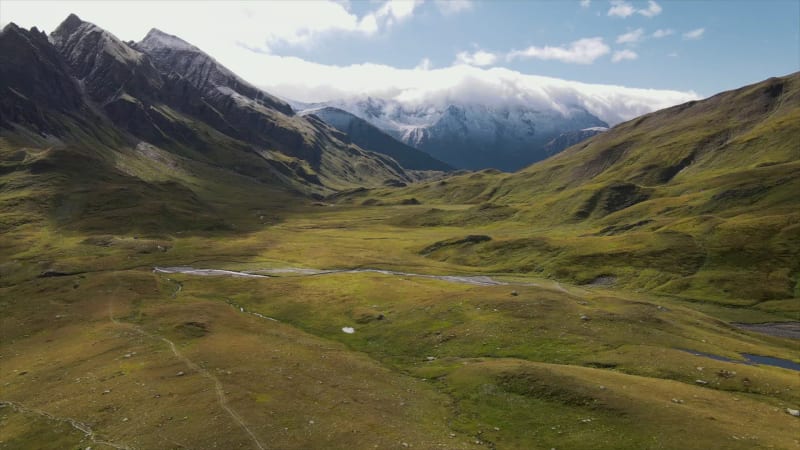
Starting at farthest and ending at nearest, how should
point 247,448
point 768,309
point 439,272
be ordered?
point 439,272 < point 768,309 < point 247,448

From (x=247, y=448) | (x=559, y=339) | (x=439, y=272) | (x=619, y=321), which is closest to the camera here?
(x=247, y=448)

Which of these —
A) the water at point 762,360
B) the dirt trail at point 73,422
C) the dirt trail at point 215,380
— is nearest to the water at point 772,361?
the water at point 762,360

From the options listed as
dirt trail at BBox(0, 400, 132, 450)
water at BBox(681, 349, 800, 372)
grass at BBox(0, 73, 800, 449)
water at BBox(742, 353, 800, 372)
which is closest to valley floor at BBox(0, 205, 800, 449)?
dirt trail at BBox(0, 400, 132, 450)

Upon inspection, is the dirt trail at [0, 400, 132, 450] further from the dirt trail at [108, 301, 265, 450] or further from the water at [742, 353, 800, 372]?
the water at [742, 353, 800, 372]

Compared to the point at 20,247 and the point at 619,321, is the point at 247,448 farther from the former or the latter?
the point at 20,247

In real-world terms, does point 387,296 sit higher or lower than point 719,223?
lower

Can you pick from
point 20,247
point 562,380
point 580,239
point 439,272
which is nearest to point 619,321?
point 562,380

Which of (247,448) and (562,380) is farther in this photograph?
(562,380)

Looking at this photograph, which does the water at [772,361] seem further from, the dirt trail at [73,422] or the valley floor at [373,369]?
the dirt trail at [73,422]
